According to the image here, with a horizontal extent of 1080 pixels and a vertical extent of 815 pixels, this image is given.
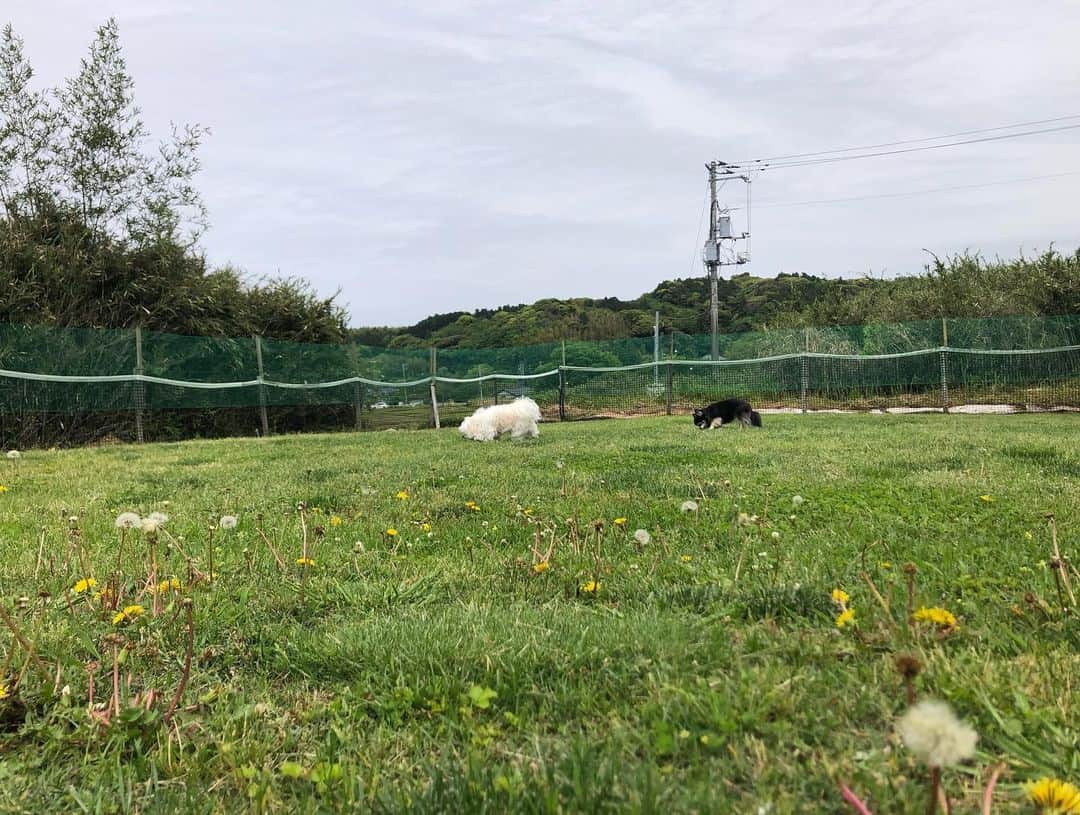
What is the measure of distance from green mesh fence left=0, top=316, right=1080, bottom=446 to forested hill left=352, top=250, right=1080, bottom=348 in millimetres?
3070

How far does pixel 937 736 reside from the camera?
0.71 meters

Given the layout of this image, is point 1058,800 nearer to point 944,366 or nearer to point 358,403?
point 358,403

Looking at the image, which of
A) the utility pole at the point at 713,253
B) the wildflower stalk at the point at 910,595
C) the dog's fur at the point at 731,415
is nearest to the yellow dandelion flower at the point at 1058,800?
the wildflower stalk at the point at 910,595

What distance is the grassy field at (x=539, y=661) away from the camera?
111 cm

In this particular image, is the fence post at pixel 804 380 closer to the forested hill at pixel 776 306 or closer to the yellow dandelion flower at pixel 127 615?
the forested hill at pixel 776 306

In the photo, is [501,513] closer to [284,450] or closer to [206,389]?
[284,450]

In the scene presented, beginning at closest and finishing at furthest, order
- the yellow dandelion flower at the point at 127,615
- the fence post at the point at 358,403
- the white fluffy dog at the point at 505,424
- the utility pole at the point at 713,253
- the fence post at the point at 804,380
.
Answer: the yellow dandelion flower at the point at 127,615 < the white fluffy dog at the point at 505,424 < the fence post at the point at 358,403 < the fence post at the point at 804,380 < the utility pole at the point at 713,253

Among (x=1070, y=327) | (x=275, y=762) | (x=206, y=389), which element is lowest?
(x=275, y=762)

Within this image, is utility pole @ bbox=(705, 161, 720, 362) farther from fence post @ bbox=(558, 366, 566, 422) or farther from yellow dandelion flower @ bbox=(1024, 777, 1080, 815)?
yellow dandelion flower @ bbox=(1024, 777, 1080, 815)

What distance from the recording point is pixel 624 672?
1.46 meters

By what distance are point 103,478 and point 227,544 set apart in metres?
3.01

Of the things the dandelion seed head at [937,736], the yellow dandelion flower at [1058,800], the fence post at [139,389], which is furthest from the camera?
the fence post at [139,389]

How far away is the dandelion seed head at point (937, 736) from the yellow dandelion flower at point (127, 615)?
5.86 ft

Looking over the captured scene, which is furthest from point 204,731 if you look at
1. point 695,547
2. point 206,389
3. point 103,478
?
point 206,389
